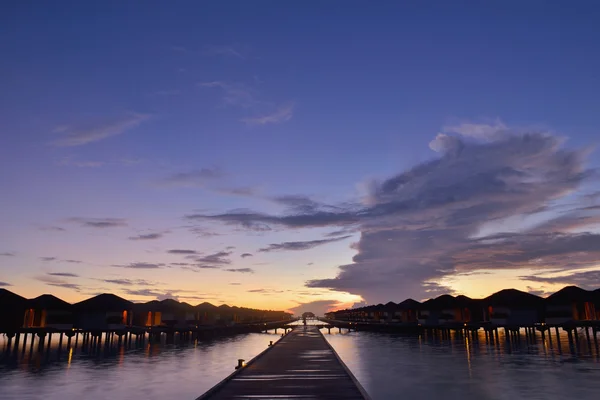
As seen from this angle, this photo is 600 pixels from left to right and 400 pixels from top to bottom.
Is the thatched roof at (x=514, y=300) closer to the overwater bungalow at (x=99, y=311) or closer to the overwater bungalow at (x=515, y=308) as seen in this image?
the overwater bungalow at (x=515, y=308)

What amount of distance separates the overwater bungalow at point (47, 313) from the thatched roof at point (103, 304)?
1619 millimetres

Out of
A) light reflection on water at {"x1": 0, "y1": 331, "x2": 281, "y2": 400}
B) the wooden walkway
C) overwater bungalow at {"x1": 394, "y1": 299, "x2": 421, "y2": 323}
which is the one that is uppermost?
overwater bungalow at {"x1": 394, "y1": 299, "x2": 421, "y2": 323}

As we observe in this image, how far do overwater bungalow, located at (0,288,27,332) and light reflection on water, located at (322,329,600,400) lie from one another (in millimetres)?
40890

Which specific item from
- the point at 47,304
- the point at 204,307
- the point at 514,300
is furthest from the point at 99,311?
the point at 514,300

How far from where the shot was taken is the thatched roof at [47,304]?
186 feet

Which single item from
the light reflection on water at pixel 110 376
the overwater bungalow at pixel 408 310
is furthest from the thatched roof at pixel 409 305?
the light reflection on water at pixel 110 376

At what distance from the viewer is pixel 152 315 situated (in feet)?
256

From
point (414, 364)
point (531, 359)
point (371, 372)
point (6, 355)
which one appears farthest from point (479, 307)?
point (6, 355)

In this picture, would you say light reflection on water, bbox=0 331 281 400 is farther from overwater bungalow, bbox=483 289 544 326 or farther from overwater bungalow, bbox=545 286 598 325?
overwater bungalow, bbox=545 286 598 325

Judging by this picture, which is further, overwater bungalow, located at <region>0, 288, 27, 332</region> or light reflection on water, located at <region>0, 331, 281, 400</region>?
overwater bungalow, located at <region>0, 288, 27, 332</region>

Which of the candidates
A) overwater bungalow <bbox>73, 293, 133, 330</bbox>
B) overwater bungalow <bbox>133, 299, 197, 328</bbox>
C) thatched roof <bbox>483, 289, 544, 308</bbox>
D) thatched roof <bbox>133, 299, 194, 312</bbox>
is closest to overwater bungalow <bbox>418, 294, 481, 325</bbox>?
thatched roof <bbox>483, 289, 544, 308</bbox>

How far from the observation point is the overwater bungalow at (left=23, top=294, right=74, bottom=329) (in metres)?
56.9

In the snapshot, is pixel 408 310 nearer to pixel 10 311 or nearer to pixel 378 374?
pixel 378 374

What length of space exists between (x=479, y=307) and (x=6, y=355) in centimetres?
6555
